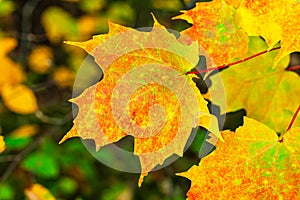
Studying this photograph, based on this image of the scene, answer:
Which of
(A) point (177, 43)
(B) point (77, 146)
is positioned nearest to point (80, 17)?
(B) point (77, 146)

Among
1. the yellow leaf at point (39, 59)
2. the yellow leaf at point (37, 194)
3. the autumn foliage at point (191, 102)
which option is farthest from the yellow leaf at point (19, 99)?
the autumn foliage at point (191, 102)

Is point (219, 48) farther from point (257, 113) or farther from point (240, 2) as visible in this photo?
point (257, 113)

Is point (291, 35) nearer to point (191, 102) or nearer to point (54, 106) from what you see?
point (191, 102)

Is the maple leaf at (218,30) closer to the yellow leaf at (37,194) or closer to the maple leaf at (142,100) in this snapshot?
the maple leaf at (142,100)

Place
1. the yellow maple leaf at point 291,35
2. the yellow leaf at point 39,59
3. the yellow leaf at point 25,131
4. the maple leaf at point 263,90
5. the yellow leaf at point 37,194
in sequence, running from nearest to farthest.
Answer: the yellow maple leaf at point 291,35
the maple leaf at point 263,90
the yellow leaf at point 37,194
the yellow leaf at point 25,131
the yellow leaf at point 39,59

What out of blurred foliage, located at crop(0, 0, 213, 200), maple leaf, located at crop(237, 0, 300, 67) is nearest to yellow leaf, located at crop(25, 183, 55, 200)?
blurred foliage, located at crop(0, 0, 213, 200)

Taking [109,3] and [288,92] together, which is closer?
[288,92]

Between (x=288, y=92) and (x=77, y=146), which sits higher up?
(x=288, y=92)
